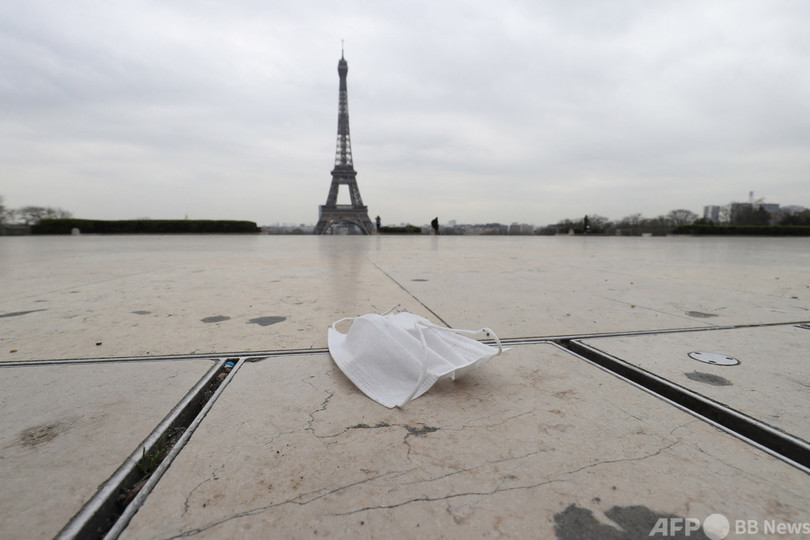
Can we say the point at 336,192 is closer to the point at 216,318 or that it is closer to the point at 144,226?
the point at 144,226

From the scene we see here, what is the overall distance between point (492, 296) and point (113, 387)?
7.82 feet

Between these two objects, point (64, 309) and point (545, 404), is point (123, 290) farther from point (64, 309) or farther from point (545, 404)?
point (545, 404)

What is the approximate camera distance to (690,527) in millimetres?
707

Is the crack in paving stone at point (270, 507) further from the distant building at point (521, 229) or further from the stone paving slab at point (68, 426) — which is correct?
the distant building at point (521, 229)

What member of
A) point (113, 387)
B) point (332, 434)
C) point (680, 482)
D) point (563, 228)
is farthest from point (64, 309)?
point (563, 228)

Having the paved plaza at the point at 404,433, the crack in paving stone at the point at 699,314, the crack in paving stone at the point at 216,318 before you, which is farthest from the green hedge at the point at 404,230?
the paved plaza at the point at 404,433

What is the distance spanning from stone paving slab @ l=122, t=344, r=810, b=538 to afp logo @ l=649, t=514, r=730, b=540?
0.02m

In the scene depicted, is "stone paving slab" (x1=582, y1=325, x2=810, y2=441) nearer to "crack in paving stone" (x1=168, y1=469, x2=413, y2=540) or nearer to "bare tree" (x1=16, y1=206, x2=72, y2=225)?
"crack in paving stone" (x1=168, y1=469, x2=413, y2=540)

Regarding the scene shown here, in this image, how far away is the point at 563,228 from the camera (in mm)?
29922

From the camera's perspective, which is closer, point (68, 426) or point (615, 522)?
point (615, 522)

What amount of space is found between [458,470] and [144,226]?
1092 inches

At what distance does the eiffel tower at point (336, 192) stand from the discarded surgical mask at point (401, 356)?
110ft

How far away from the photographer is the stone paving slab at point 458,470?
2.36ft

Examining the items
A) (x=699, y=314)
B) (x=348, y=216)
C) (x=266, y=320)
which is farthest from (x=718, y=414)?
(x=348, y=216)
